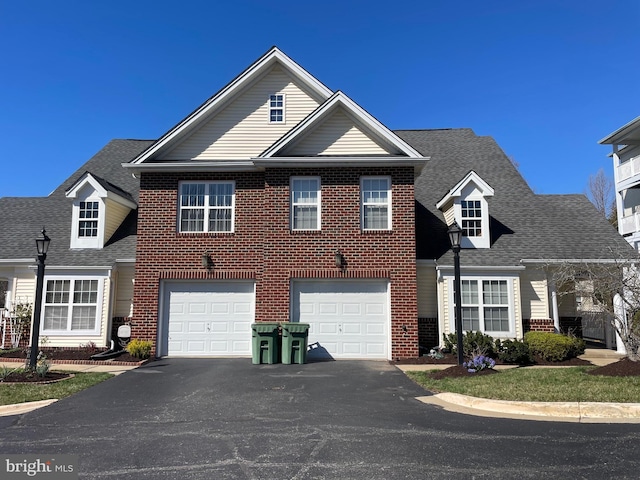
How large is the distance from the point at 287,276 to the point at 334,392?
5290 millimetres

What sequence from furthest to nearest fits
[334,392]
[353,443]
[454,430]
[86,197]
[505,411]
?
[86,197]
[334,392]
[505,411]
[454,430]
[353,443]

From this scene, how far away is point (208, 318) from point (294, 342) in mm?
3267

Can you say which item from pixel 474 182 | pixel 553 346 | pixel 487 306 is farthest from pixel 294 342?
Result: pixel 474 182

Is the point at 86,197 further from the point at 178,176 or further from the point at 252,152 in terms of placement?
the point at 252,152

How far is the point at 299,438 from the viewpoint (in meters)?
6.33

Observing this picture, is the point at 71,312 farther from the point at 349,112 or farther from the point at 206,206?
the point at 349,112

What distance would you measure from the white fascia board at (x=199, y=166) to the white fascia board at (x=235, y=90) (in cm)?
27

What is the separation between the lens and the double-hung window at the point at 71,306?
15023 millimetres

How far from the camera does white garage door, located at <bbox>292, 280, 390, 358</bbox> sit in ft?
46.4

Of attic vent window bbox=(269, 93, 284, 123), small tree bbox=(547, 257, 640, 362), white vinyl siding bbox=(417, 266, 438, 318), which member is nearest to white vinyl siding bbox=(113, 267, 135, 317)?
attic vent window bbox=(269, 93, 284, 123)

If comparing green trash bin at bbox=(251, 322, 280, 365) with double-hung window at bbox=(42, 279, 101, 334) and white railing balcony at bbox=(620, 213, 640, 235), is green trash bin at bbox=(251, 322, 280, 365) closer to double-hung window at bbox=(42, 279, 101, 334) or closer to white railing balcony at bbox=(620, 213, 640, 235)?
double-hung window at bbox=(42, 279, 101, 334)

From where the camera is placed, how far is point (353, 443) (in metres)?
6.11

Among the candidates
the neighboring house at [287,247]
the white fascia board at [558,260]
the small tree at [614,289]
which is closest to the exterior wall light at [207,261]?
the neighboring house at [287,247]

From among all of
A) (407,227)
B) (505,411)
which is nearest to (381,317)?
(407,227)
